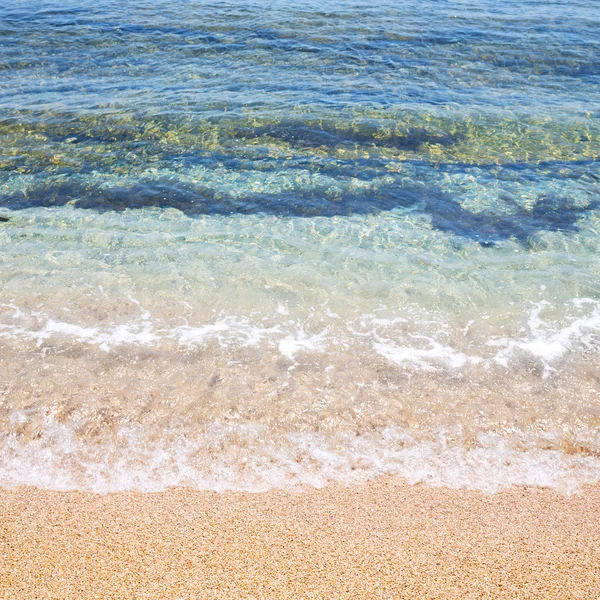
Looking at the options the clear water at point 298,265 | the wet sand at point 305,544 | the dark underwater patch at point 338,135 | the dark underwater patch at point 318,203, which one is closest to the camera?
the wet sand at point 305,544

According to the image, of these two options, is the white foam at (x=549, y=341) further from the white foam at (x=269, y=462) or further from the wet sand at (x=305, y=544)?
the wet sand at (x=305, y=544)

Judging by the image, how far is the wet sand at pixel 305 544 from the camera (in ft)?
13.5

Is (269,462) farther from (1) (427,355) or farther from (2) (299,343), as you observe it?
(1) (427,355)

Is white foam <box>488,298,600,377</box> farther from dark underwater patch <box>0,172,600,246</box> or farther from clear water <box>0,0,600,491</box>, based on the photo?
dark underwater patch <box>0,172,600,246</box>

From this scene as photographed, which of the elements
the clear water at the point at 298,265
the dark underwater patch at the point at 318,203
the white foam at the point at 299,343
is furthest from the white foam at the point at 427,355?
the dark underwater patch at the point at 318,203

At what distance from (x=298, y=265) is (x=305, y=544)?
456 cm

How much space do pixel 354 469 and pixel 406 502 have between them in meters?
0.57

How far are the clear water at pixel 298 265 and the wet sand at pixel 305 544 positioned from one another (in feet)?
0.80

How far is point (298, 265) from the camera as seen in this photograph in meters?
8.25

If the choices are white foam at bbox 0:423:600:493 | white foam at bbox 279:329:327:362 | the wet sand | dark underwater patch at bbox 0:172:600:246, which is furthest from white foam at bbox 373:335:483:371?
dark underwater patch at bbox 0:172:600:246

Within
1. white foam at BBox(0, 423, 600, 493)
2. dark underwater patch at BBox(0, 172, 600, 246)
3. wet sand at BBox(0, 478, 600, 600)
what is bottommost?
white foam at BBox(0, 423, 600, 493)

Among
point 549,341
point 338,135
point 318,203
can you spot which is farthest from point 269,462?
point 338,135

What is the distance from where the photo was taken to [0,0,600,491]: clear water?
5.48 metres

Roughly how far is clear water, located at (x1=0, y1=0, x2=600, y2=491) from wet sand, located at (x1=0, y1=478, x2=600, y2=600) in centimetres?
24
